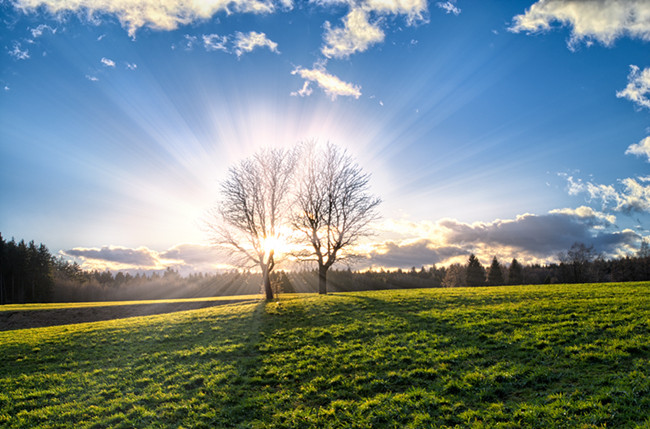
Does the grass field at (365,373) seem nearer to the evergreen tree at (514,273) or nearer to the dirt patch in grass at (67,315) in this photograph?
the dirt patch in grass at (67,315)

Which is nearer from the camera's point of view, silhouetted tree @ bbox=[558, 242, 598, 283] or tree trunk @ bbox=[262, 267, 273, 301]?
tree trunk @ bbox=[262, 267, 273, 301]

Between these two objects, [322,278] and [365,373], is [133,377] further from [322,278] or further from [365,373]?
[322,278]

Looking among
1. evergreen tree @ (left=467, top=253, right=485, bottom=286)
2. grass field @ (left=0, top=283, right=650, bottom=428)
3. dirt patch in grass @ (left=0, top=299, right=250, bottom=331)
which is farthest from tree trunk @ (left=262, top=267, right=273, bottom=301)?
evergreen tree @ (left=467, top=253, right=485, bottom=286)

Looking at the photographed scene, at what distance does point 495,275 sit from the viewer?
327ft

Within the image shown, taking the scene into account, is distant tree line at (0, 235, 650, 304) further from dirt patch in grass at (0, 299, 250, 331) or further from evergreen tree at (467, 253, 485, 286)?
dirt patch in grass at (0, 299, 250, 331)

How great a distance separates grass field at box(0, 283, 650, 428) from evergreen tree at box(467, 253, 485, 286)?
285 feet

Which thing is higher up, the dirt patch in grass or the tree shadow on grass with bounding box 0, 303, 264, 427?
the tree shadow on grass with bounding box 0, 303, 264, 427

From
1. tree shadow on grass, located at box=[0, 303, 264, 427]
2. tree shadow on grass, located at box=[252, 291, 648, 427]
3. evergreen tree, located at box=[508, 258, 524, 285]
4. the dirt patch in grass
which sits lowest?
evergreen tree, located at box=[508, 258, 524, 285]

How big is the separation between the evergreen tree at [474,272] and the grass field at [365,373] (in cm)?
8702

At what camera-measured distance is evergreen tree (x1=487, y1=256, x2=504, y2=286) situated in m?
98.8

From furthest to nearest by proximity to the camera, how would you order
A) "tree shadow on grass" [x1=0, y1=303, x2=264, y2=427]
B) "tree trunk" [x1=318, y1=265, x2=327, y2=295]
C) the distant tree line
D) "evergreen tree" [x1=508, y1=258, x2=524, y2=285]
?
"evergreen tree" [x1=508, y1=258, x2=524, y2=285] < the distant tree line < "tree trunk" [x1=318, y1=265, x2=327, y2=295] < "tree shadow on grass" [x1=0, y1=303, x2=264, y2=427]

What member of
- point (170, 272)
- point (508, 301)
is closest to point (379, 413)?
point (508, 301)

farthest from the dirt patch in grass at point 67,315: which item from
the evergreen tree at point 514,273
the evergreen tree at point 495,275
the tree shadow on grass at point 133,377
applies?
the evergreen tree at point 514,273

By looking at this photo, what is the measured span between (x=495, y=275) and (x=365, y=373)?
339ft
